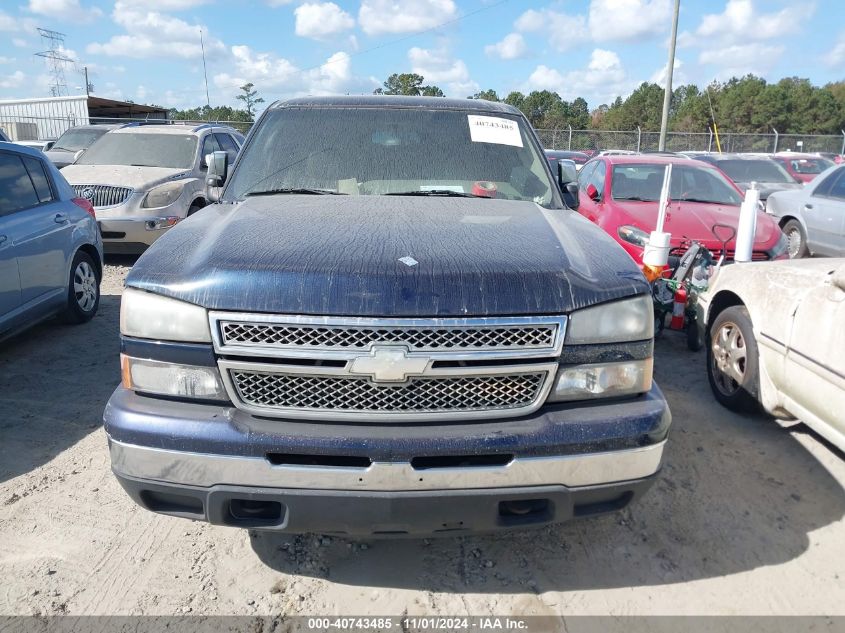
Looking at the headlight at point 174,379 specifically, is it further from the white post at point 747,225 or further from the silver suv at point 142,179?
the silver suv at point 142,179

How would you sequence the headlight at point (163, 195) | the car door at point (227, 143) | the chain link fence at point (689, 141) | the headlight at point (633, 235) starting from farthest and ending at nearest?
1. the chain link fence at point (689, 141)
2. the car door at point (227, 143)
3. the headlight at point (163, 195)
4. the headlight at point (633, 235)

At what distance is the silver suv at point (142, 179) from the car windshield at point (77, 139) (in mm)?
6297

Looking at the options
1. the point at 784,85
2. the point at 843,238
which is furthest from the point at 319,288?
the point at 784,85

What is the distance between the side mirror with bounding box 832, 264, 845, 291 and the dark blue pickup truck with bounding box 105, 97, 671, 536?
1.60 meters

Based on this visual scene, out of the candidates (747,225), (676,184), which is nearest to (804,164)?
(676,184)

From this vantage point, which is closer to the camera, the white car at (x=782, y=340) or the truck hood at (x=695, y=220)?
the white car at (x=782, y=340)

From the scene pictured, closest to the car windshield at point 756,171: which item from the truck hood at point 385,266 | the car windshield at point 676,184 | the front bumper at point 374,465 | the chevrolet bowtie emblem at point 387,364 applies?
the car windshield at point 676,184

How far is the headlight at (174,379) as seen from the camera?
7.07 feet

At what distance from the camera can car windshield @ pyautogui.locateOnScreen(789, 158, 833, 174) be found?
1636 cm

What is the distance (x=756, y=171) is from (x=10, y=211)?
1479 centimetres

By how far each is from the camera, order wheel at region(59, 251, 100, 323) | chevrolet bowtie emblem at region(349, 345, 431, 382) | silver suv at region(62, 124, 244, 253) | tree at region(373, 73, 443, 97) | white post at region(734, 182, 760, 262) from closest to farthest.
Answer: chevrolet bowtie emblem at region(349, 345, 431, 382), white post at region(734, 182, 760, 262), wheel at region(59, 251, 100, 323), silver suv at region(62, 124, 244, 253), tree at region(373, 73, 443, 97)

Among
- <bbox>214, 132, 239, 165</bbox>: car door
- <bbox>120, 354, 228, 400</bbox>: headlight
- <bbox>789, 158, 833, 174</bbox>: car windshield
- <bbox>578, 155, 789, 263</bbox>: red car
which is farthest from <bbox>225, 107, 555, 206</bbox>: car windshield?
<bbox>789, 158, 833, 174</bbox>: car windshield

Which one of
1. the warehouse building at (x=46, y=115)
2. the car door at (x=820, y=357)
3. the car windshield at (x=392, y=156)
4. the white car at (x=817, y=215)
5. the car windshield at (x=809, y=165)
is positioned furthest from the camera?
the warehouse building at (x=46, y=115)

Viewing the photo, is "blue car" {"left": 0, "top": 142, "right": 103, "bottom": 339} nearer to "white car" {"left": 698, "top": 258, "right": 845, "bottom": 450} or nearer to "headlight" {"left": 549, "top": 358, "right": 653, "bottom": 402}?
"headlight" {"left": 549, "top": 358, "right": 653, "bottom": 402}
